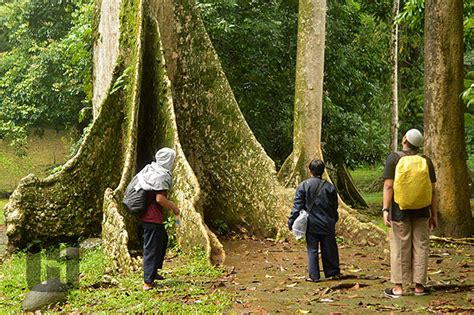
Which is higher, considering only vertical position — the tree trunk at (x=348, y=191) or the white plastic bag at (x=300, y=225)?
the white plastic bag at (x=300, y=225)

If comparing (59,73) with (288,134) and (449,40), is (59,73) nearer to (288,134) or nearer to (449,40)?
(288,134)

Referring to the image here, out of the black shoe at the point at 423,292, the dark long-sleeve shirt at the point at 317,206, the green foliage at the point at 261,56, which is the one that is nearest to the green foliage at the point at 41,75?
the green foliage at the point at 261,56

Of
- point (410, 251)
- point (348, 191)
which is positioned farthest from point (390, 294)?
point (348, 191)

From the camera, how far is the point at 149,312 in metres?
6.46

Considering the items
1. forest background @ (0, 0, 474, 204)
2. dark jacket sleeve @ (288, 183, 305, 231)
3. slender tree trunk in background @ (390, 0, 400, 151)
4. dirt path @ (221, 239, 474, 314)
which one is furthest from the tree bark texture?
slender tree trunk in background @ (390, 0, 400, 151)

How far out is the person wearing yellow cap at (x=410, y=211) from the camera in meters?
6.85

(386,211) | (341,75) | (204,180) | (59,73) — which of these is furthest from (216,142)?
(59,73)

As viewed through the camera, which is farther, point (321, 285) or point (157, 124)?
point (157, 124)

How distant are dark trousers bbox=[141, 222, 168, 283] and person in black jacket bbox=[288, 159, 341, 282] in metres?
1.73

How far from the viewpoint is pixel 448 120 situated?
11.8m

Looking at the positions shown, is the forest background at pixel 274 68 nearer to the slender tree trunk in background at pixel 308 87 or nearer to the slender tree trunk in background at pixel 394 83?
the slender tree trunk in background at pixel 394 83

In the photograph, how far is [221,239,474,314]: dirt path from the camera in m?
6.56

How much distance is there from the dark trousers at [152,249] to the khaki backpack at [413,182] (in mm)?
2887

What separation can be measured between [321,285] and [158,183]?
239 centimetres
